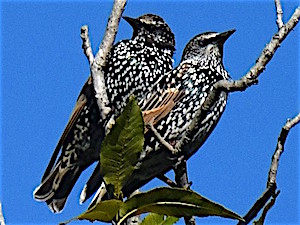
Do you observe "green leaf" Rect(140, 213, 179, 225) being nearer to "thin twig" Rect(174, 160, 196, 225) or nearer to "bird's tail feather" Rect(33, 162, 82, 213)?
"thin twig" Rect(174, 160, 196, 225)

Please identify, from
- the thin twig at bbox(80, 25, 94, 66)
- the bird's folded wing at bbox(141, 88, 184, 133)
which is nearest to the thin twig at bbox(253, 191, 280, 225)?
the thin twig at bbox(80, 25, 94, 66)

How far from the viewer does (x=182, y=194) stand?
5.89 feet

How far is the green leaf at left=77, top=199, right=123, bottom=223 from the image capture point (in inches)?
69.1

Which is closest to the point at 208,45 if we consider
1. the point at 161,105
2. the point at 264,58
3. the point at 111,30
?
the point at 161,105

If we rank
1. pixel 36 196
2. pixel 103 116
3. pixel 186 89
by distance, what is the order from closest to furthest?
pixel 103 116, pixel 186 89, pixel 36 196

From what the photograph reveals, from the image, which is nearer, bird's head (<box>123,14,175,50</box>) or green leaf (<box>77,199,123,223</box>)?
green leaf (<box>77,199,123,223</box>)

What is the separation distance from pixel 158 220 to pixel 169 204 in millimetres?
181

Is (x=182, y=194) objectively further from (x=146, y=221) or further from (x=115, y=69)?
(x=115, y=69)

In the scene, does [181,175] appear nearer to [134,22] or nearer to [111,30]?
[111,30]

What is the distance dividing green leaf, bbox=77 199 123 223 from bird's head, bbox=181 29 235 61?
3.66m

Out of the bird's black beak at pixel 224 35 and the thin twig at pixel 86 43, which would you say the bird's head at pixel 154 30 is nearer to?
the bird's black beak at pixel 224 35

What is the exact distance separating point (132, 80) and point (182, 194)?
153 inches

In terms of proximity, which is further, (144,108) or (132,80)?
(132,80)

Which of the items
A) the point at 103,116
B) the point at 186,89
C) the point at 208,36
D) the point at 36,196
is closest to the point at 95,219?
the point at 103,116
